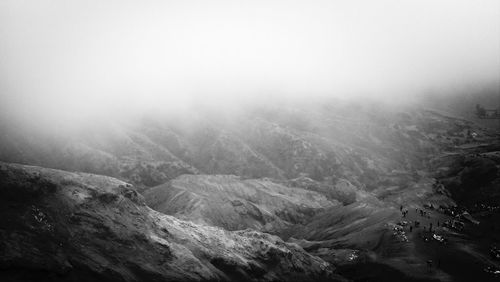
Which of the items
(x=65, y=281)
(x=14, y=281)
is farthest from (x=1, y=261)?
(x=65, y=281)

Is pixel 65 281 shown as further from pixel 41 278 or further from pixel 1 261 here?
pixel 1 261

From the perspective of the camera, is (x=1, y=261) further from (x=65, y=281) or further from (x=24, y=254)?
(x=65, y=281)

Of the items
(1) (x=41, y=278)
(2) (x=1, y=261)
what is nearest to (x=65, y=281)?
(1) (x=41, y=278)

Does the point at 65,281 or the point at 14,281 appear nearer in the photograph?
the point at 14,281

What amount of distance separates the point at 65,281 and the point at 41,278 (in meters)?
9.65

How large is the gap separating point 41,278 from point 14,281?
34.5 ft

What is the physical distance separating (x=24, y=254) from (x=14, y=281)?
15144 millimetres

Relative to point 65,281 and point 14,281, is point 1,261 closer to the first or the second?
point 14,281

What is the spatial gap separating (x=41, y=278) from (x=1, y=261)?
16.3m

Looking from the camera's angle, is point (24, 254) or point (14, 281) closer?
point (14, 281)

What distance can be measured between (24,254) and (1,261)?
1054 centimetres

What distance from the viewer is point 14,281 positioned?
611 feet

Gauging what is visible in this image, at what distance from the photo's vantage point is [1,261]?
623ft
